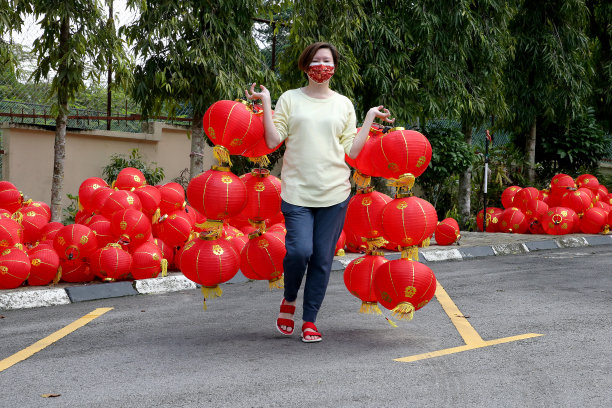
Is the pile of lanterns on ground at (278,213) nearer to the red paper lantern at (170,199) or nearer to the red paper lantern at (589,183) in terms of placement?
the red paper lantern at (170,199)

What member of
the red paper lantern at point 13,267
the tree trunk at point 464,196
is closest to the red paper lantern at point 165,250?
the red paper lantern at point 13,267

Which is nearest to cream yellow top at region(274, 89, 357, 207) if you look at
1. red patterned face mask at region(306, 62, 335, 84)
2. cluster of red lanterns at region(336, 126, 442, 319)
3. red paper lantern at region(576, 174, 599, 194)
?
red patterned face mask at region(306, 62, 335, 84)

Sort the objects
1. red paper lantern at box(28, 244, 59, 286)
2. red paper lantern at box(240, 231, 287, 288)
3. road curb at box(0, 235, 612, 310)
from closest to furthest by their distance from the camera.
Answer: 1. red paper lantern at box(240, 231, 287, 288)
2. road curb at box(0, 235, 612, 310)
3. red paper lantern at box(28, 244, 59, 286)

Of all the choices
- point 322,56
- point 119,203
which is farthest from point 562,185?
point 322,56

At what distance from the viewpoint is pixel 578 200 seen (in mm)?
12281

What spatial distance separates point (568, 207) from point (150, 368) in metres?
Result: 10.1

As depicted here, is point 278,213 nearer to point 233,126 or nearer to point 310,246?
point 310,246

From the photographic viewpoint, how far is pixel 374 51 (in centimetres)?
1161

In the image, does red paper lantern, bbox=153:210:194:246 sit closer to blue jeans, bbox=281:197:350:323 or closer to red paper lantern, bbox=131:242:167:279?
red paper lantern, bbox=131:242:167:279

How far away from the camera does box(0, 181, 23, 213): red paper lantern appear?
7707 mm

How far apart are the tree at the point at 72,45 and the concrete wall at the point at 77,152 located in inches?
125

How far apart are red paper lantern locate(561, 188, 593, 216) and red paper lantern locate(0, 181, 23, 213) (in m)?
8.86

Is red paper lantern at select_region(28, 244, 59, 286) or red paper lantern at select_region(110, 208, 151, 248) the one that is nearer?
red paper lantern at select_region(28, 244, 59, 286)

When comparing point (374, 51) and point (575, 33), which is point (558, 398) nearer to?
point (374, 51)
